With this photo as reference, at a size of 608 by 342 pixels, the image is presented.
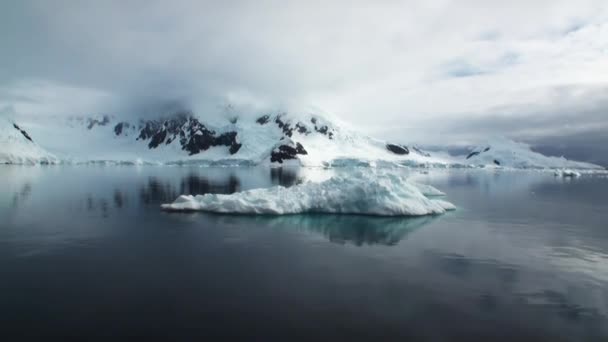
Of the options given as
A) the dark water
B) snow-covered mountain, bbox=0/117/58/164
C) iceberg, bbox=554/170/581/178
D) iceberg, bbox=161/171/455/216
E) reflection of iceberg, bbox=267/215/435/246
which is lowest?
the dark water

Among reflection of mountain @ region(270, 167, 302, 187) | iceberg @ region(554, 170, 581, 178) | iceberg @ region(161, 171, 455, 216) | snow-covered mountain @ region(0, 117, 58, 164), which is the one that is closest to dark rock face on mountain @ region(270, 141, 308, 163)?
reflection of mountain @ region(270, 167, 302, 187)

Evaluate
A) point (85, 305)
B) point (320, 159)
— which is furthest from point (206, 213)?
point (320, 159)

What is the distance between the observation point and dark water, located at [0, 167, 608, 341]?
7.53m

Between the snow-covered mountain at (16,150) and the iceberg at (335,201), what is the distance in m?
132

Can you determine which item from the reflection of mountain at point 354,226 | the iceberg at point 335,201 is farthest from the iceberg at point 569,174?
the reflection of mountain at point 354,226

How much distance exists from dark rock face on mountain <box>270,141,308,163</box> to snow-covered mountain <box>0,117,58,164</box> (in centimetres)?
8017

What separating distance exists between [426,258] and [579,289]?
4359 mm

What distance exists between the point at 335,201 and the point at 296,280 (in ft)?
41.5

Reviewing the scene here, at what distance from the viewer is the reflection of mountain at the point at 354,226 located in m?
15.8

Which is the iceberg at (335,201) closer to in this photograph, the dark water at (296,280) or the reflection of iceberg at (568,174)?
the dark water at (296,280)

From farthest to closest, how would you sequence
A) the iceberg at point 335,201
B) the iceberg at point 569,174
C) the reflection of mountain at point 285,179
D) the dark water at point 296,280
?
the iceberg at point 569,174 → the reflection of mountain at point 285,179 → the iceberg at point 335,201 → the dark water at point 296,280

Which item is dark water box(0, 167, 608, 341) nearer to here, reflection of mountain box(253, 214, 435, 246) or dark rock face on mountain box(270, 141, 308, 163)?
reflection of mountain box(253, 214, 435, 246)

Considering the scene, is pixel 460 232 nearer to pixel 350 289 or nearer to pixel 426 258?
pixel 426 258

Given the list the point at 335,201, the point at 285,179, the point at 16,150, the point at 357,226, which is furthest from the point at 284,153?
the point at 357,226
